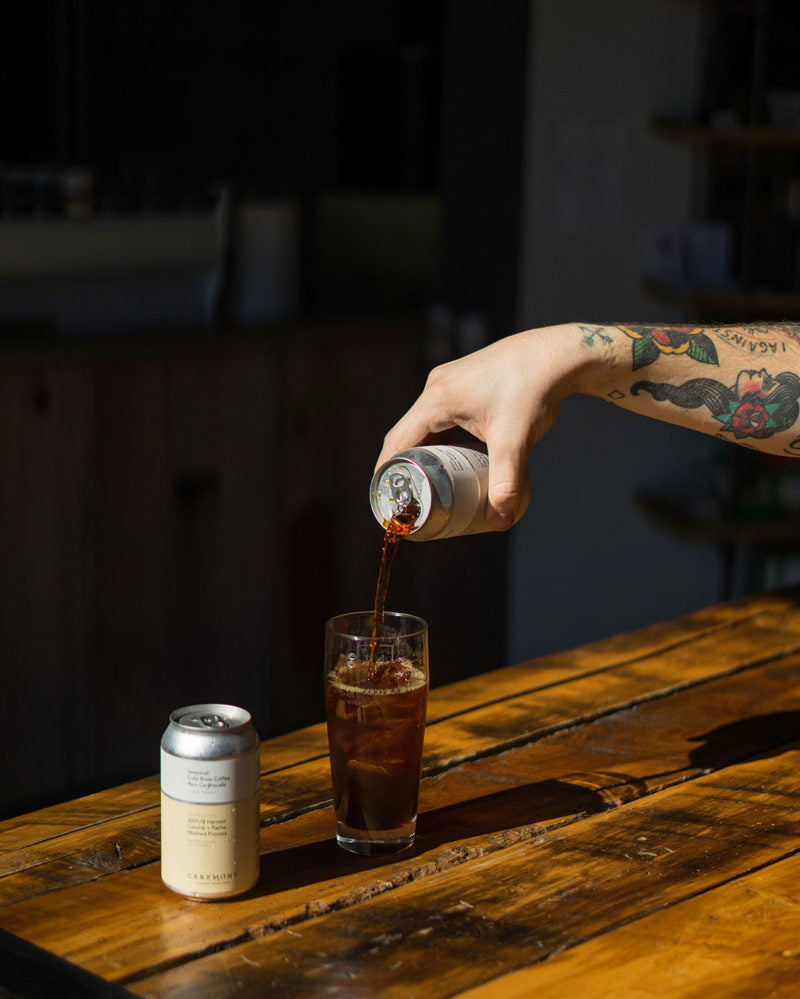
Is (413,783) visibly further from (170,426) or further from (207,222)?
(207,222)

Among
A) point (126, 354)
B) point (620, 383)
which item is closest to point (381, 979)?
point (620, 383)

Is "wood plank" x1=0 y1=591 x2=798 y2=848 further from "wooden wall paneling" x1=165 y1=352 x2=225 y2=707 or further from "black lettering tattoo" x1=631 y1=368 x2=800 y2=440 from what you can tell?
"wooden wall paneling" x1=165 y1=352 x2=225 y2=707

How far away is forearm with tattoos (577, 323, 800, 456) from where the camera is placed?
1.34m

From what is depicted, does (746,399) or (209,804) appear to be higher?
(746,399)

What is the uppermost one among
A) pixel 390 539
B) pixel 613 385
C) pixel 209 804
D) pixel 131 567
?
pixel 613 385

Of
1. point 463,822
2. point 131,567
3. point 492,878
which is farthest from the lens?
point 131,567

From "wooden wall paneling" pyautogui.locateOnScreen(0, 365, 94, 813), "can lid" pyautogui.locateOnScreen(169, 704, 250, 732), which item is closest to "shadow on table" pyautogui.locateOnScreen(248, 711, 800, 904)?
"can lid" pyautogui.locateOnScreen(169, 704, 250, 732)

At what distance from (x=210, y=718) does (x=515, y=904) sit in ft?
0.87

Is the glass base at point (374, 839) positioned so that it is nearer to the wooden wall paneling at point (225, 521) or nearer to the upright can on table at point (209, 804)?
the upright can on table at point (209, 804)

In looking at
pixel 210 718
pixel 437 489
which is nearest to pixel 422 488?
pixel 437 489

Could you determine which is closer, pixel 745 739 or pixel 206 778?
pixel 206 778

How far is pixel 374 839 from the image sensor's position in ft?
3.58

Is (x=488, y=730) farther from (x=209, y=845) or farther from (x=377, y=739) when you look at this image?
(x=209, y=845)

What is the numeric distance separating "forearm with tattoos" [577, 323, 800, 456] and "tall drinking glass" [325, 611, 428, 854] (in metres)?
0.37
